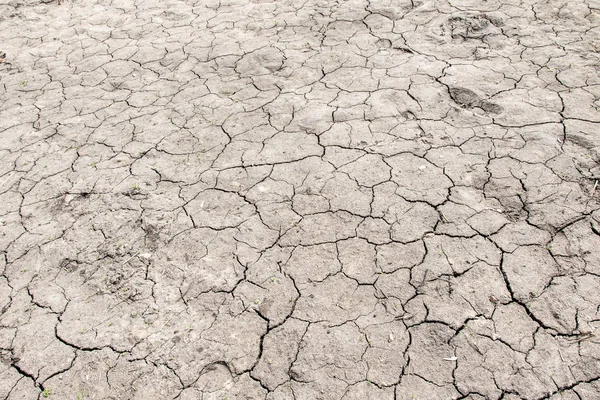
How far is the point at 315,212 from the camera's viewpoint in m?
2.76

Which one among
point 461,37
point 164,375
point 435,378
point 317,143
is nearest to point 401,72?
point 461,37

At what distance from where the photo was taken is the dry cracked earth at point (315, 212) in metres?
2.09

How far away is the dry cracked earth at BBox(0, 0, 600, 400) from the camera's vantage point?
2.09 metres

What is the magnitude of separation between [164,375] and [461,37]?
3.75 meters

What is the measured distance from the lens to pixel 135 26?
16.5ft

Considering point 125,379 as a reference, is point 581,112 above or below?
above

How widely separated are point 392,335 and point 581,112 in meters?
2.27

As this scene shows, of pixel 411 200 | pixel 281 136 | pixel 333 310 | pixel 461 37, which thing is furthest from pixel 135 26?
pixel 333 310

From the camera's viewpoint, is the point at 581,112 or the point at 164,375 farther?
the point at 581,112

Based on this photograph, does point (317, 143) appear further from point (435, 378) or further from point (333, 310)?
point (435, 378)

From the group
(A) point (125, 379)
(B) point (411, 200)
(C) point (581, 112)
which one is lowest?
(A) point (125, 379)

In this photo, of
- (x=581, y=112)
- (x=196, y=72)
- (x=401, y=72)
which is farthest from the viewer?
(x=196, y=72)

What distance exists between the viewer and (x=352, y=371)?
2039 mm

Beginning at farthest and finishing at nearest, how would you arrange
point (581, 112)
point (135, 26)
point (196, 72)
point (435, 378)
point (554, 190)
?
1. point (135, 26)
2. point (196, 72)
3. point (581, 112)
4. point (554, 190)
5. point (435, 378)
